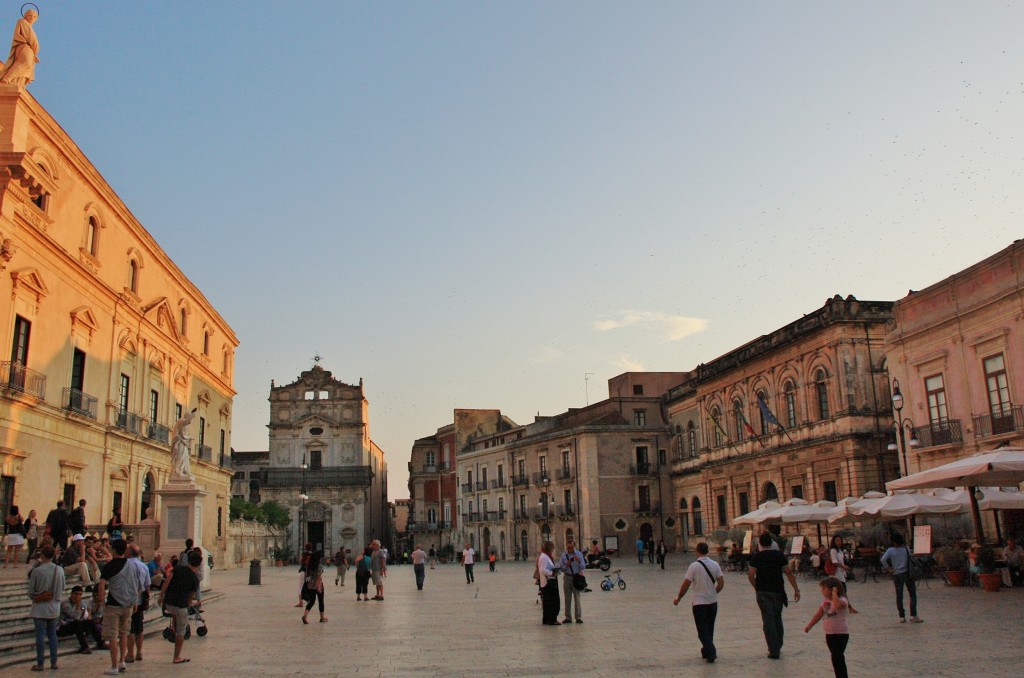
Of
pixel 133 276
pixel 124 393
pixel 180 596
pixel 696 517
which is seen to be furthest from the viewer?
pixel 696 517

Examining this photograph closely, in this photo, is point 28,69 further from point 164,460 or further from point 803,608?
point 803,608

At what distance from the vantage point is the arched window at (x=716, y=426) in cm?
4403

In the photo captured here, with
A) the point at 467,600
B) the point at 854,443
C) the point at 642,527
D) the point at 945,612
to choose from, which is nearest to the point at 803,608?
the point at 945,612

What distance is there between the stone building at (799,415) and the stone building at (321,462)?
95.3ft

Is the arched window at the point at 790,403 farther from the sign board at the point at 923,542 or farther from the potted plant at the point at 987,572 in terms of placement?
the sign board at the point at 923,542

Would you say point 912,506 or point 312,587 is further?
point 912,506

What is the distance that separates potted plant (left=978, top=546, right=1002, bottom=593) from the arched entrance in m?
25.6

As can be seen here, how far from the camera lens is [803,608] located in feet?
54.3

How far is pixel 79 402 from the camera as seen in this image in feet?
82.6

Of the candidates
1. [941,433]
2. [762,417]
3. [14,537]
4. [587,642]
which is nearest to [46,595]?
[587,642]

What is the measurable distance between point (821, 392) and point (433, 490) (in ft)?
141

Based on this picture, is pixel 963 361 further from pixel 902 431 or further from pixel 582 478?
pixel 582 478

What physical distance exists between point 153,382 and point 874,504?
24.6m

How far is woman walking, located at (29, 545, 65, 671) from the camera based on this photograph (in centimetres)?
1015
